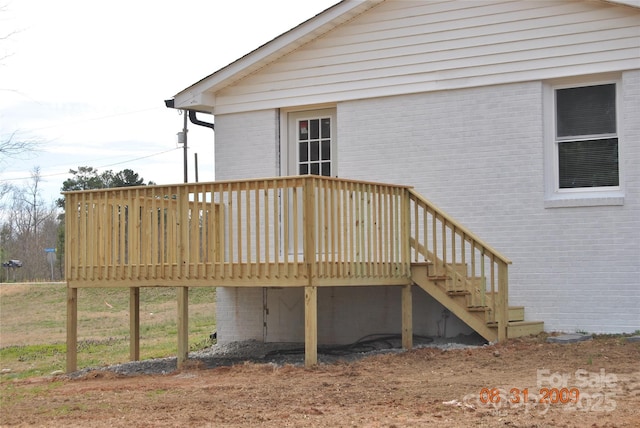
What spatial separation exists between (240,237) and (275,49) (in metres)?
3.92

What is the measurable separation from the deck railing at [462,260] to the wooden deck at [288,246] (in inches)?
0.6

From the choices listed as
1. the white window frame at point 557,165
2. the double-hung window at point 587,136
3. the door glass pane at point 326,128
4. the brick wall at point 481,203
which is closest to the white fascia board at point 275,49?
the brick wall at point 481,203

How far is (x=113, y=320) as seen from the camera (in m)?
24.4

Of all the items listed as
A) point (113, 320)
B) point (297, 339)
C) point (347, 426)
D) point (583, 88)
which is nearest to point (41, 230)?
point (113, 320)

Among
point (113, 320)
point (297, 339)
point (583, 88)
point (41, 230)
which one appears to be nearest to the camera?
point (583, 88)

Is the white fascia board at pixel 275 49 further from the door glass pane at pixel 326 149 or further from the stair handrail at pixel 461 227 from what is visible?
the stair handrail at pixel 461 227

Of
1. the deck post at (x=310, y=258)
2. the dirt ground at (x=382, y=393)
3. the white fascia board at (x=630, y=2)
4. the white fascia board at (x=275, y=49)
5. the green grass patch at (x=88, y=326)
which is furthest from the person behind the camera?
the green grass patch at (x=88, y=326)

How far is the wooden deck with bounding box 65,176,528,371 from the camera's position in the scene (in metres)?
11.0

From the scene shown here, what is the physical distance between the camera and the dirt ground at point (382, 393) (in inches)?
295

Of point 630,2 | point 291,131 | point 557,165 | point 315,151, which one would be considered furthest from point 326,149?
point 630,2

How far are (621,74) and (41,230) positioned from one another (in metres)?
46.5

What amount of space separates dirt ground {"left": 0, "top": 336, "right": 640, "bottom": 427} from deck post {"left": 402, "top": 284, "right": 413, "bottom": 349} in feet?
2.15

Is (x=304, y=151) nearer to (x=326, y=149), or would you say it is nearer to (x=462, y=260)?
(x=326, y=149)

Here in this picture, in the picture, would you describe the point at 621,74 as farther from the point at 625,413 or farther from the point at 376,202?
the point at 625,413
